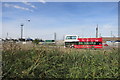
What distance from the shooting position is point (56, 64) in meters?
3.69

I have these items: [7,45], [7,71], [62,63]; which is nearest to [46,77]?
[62,63]

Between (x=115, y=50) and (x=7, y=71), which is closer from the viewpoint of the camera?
(x=7, y=71)

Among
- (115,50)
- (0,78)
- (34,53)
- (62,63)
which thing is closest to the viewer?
(0,78)

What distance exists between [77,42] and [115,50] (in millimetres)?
12278

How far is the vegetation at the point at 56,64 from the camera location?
3.16 metres

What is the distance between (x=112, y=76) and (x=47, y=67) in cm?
208

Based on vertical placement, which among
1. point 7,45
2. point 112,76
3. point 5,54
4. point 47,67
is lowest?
point 112,76

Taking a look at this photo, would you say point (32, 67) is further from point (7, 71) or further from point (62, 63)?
point (62, 63)

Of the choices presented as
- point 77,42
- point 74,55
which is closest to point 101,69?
point 74,55

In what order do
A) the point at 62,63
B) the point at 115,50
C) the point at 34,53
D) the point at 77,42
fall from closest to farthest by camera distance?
the point at 62,63, the point at 34,53, the point at 115,50, the point at 77,42

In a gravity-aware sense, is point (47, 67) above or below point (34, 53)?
below

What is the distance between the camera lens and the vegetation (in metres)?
3.16

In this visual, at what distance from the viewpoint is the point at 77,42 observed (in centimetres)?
1700

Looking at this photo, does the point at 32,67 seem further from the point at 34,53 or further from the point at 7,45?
the point at 7,45
